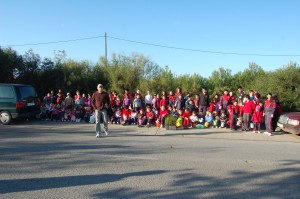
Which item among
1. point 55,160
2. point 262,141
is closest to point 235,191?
point 55,160

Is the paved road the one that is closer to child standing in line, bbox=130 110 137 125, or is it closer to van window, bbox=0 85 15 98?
van window, bbox=0 85 15 98

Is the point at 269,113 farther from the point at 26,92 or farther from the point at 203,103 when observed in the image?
the point at 26,92

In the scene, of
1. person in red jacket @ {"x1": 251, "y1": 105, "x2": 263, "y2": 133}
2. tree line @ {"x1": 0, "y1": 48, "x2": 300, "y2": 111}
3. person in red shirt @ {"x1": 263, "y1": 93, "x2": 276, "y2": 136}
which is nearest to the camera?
person in red shirt @ {"x1": 263, "y1": 93, "x2": 276, "y2": 136}

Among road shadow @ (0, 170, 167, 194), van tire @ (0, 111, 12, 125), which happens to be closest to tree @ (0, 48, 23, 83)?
van tire @ (0, 111, 12, 125)

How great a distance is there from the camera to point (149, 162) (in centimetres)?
704

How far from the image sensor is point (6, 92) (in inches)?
556

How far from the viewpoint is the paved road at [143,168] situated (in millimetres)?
5066

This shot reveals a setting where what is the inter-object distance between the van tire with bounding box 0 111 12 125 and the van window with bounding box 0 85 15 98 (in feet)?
A: 2.54

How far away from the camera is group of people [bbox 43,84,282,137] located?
43.8 feet

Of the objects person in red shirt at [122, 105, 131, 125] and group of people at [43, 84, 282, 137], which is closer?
group of people at [43, 84, 282, 137]

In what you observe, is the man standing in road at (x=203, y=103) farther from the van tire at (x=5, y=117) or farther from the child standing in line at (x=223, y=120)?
the van tire at (x=5, y=117)

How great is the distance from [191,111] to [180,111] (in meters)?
0.70

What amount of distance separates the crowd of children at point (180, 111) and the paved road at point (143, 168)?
3.27 meters

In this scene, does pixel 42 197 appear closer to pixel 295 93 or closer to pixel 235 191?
pixel 235 191
